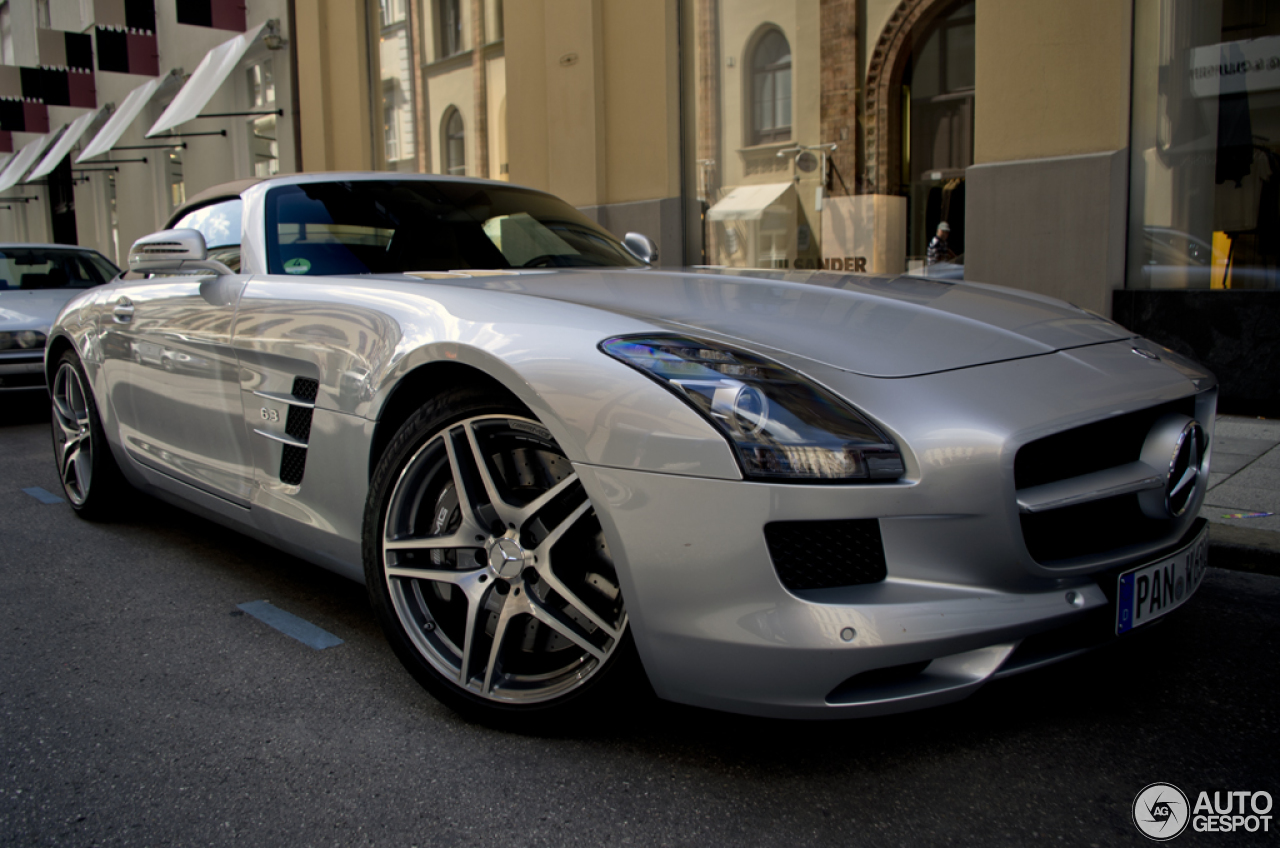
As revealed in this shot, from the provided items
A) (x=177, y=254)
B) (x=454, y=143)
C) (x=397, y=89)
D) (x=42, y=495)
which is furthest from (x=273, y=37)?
(x=177, y=254)

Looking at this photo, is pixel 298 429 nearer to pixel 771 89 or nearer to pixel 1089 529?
pixel 1089 529

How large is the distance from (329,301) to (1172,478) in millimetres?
2060

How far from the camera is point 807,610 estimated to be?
1716 millimetres

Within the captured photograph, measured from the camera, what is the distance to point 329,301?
2.62 metres

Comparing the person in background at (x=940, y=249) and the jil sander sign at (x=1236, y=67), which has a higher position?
the jil sander sign at (x=1236, y=67)

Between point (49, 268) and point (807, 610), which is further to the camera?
point (49, 268)

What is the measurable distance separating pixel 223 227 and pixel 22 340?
5608 mm

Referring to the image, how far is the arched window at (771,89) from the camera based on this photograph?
26.6 ft

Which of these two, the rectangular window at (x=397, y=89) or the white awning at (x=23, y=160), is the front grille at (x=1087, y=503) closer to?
the rectangular window at (x=397, y=89)

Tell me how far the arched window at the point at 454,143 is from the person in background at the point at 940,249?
254 inches

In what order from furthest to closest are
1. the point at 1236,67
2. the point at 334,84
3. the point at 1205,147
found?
1. the point at 334,84
2. the point at 1205,147
3. the point at 1236,67

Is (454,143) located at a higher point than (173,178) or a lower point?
lower

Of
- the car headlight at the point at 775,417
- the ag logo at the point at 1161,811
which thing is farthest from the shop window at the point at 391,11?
the ag logo at the point at 1161,811

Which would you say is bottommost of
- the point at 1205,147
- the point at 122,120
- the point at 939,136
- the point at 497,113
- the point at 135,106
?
the point at 1205,147
